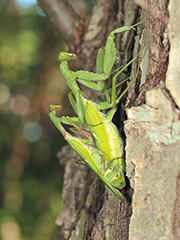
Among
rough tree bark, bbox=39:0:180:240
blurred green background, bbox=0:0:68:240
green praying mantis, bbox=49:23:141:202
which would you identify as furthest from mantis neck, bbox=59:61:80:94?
blurred green background, bbox=0:0:68:240

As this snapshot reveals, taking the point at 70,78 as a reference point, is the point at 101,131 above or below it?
below

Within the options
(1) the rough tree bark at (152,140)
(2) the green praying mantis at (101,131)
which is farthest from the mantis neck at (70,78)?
(1) the rough tree bark at (152,140)

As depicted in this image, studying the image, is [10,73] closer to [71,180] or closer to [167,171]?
[71,180]

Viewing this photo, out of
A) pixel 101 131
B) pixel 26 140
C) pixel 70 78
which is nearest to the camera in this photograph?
pixel 101 131

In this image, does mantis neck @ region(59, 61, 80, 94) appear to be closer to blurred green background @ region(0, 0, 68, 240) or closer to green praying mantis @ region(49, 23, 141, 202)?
green praying mantis @ region(49, 23, 141, 202)

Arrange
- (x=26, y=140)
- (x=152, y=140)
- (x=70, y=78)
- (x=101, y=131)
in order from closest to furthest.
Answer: (x=152, y=140) < (x=101, y=131) < (x=70, y=78) < (x=26, y=140)

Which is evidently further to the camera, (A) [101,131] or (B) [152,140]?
(A) [101,131]

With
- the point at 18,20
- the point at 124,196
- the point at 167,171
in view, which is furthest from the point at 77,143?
the point at 18,20

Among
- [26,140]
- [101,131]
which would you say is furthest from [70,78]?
[26,140]

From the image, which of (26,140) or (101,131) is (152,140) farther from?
(26,140)
